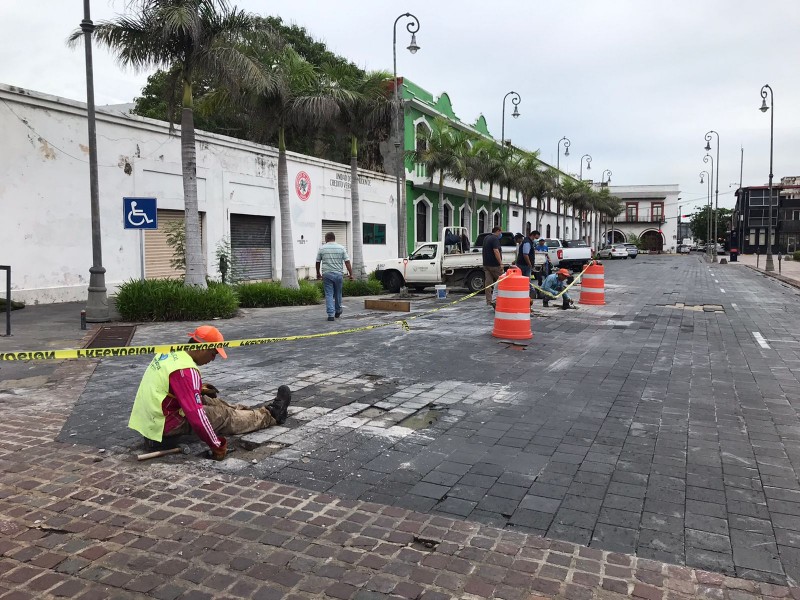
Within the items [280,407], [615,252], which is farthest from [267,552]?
[615,252]

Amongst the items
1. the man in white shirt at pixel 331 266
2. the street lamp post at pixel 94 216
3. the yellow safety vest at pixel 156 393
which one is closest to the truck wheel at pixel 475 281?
the man in white shirt at pixel 331 266

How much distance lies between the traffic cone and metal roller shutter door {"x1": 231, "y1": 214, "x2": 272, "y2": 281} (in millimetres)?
12830

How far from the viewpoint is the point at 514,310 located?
10.4 m

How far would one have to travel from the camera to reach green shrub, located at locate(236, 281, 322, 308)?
52.1 feet

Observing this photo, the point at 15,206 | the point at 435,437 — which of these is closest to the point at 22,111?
the point at 15,206

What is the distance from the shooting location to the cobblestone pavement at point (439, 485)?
10.4ft

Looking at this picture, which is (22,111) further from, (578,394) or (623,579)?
(623,579)

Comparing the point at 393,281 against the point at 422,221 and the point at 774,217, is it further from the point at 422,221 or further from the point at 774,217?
the point at 774,217

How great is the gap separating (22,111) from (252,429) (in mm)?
13210

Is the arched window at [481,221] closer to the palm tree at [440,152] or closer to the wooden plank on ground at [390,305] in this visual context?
the palm tree at [440,152]

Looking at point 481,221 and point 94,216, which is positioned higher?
point 481,221

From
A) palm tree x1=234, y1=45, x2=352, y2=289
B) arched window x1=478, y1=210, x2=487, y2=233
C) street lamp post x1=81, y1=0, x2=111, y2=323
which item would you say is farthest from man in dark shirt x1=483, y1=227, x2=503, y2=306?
arched window x1=478, y1=210, x2=487, y2=233

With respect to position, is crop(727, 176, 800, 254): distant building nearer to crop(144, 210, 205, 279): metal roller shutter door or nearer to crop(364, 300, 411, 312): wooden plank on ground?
crop(364, 300, 411, 312): wooden plank on ground

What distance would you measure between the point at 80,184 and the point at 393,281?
10380mm
